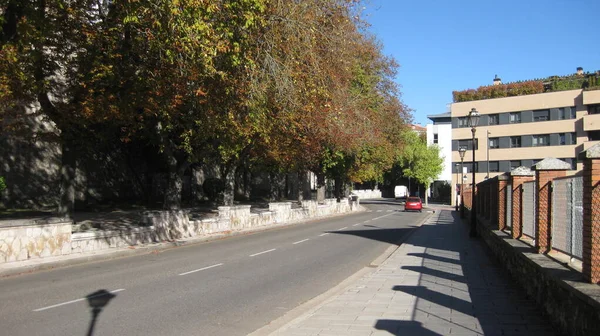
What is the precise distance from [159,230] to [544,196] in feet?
44.9

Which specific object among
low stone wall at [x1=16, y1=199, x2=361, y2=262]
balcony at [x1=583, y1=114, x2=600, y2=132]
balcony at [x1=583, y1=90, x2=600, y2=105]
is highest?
balcony at [x1=583, y1=90, x2=600, y2=105]

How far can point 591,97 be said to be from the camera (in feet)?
184

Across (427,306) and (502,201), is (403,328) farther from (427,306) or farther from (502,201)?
(502,201)

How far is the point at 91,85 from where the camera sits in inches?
629

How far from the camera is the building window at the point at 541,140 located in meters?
60.8

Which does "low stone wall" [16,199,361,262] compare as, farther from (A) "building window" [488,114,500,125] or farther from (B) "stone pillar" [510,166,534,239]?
(A) "building window" [488,114,500,125]

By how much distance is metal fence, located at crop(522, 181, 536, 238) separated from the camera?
9979 millimetres

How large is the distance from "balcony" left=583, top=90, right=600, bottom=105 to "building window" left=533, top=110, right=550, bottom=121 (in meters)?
4.39

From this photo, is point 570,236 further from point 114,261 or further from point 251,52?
point 114,261

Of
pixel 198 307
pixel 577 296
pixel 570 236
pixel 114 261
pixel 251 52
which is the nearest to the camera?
pixel 577 296

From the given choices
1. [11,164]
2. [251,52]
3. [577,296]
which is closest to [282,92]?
[251,52]

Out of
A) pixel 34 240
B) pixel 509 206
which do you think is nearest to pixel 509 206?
pixel 509 206

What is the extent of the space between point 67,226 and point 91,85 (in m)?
4.59

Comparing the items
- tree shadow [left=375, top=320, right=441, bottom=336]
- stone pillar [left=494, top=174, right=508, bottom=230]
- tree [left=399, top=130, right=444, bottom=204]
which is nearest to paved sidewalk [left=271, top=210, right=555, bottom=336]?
tree shadow [left=375, top=320, right=441, bottom=336]
